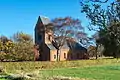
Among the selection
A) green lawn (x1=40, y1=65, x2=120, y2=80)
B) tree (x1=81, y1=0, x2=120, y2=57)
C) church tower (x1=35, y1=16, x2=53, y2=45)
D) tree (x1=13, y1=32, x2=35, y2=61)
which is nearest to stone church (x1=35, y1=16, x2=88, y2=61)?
church tower (x1=35, y1=16, x2=53, y2=45)

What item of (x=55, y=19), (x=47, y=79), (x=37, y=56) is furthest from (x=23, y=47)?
(x=47, y=79)

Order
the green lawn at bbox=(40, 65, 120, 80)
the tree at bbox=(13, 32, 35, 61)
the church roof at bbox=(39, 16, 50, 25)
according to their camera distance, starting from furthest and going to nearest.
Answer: the church roof at bbox=(39, 16, 50, 25) < the tree at bbox=(13, 32, 35, 61) < the green lawn at bbox=(40, 65, 120, 80)

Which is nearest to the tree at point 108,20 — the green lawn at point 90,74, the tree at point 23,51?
the green lawn at point 90,74

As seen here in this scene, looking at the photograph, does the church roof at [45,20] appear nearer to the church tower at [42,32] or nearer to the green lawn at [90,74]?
the church tower at [42,32]

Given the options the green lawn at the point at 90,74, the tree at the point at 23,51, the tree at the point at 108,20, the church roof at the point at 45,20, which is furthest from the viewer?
the church roof at the point at 45,20

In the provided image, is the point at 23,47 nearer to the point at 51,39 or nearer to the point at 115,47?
the point at 51,39

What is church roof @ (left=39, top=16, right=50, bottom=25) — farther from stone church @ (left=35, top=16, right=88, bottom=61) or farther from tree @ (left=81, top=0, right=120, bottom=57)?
tree @ (left=81, top=0, right=120, bottom=57)

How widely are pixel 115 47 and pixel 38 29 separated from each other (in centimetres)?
7233

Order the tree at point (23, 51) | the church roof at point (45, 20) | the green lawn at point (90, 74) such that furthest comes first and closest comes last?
the church roof at point (45, 20) → the tree at point (23, 51) → the green lawn at point (90, 74)

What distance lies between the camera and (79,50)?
88.4 metres

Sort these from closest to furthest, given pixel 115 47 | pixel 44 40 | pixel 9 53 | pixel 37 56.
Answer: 1. pixel 115 47
2. pixel 9 53
3. pixel 37 56
4. pixel 44 40

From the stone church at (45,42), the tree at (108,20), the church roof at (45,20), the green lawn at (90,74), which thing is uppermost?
the church roof at (45,20)

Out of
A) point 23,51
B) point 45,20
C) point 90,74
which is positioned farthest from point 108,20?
point 45,20

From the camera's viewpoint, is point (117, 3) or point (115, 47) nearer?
point (117, 3)
